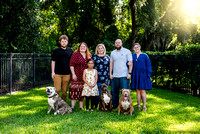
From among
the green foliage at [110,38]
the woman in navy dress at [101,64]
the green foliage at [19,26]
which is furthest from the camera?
the green foliage at [110,38]

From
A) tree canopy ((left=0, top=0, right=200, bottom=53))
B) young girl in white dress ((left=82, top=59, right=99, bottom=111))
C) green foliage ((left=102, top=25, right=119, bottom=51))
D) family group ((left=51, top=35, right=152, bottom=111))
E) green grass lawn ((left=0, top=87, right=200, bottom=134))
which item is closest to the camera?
green grass lawn ((left=0, top=87, right=200, bottom=134))

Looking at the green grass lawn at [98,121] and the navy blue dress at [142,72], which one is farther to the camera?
the navy blue dress at [142,72]

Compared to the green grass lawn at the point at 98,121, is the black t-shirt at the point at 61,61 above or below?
above

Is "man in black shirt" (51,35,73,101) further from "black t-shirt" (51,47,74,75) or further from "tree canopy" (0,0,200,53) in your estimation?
"tree canopy" (0,0,200,53)

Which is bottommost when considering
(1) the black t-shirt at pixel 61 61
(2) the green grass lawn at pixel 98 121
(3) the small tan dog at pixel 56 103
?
(2) the green grass lawn at pixel 98 121

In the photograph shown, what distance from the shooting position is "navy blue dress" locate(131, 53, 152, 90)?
18.4ft

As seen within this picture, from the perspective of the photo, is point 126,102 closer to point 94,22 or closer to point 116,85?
point 116,85

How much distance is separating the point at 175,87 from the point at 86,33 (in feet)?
45.9

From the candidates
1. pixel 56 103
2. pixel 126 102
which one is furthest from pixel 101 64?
pixel 56 103

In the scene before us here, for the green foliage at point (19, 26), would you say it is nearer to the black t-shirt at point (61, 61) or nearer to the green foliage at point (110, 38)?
the black t-shirt at point (61, 61)

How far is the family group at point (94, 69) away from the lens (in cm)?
550

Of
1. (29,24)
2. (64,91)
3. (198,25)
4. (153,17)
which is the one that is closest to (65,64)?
(64,91)

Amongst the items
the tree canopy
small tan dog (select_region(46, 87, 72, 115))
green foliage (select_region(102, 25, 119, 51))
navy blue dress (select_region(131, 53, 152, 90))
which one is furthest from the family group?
green foliage (select_region(102, 25, 119, 51))

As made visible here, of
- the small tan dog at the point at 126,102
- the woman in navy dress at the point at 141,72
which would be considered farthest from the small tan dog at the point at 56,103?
the woman in navy dress at the point at 141,72
